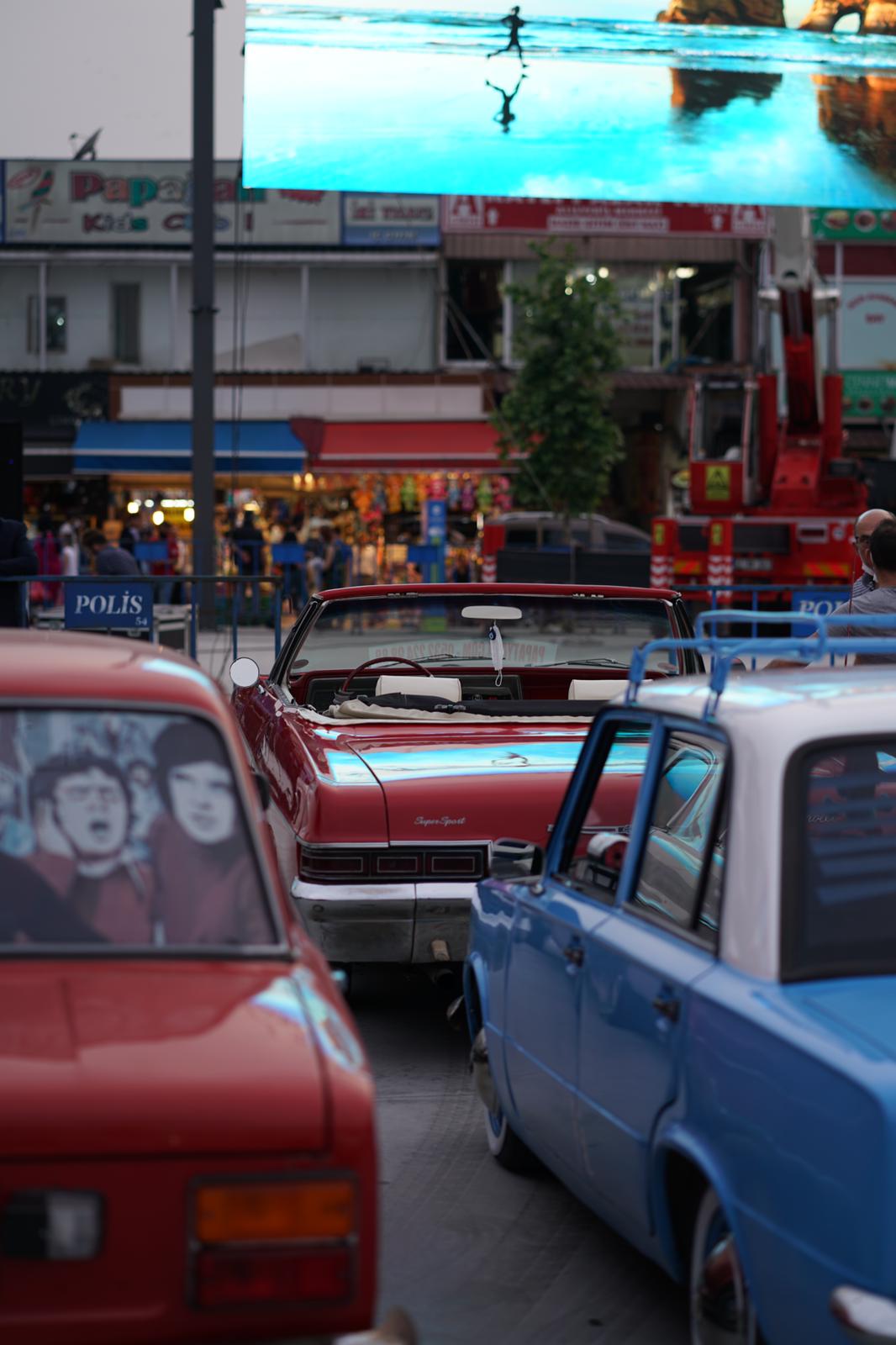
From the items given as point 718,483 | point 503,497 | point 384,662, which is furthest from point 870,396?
point 384,662

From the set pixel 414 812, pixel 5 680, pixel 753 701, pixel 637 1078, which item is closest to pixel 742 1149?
pixel 637 1078

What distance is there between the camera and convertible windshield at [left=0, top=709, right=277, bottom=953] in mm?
3320

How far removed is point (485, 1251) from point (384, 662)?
3792mm

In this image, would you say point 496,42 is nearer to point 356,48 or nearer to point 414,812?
point 356,48

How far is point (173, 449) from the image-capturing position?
39.3 meters

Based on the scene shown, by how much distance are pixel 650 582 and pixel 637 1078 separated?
2249 centimetres

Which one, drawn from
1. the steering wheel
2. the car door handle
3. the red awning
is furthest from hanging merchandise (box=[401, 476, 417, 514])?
the car door handle

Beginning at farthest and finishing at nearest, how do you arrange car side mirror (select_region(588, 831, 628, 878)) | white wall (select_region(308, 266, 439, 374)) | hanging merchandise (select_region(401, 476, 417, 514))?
1. white wall (select_region(308, 266, 439, 374))
2. hanging merchandise (select_region(401, 476, 417, 514))
3. car side mirror (select_region(588, 831, 628, 878))

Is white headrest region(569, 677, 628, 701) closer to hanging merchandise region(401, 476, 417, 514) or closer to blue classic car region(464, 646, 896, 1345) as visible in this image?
blue classic car region(464, 646, 896, 1345)

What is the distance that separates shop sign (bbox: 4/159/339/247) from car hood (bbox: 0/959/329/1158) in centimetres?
4009

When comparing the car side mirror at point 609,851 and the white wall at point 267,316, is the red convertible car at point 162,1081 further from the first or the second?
the white wall at point 267,316

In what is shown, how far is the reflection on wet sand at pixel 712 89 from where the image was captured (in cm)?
1848

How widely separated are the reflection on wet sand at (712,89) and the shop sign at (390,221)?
23.5 m

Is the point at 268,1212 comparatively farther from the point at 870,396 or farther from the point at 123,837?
the point at 870,396
